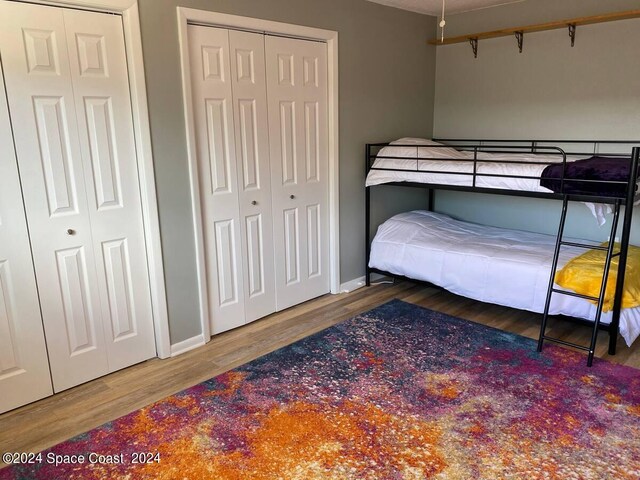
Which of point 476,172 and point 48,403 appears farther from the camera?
point 476,172

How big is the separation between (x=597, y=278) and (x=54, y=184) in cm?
304

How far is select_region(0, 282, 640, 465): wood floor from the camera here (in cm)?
235

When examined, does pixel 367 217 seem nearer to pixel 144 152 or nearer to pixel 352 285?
pixel 352 285

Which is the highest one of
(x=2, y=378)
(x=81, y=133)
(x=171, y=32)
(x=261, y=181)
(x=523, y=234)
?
(x=171, y=32)

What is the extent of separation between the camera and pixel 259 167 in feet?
11.0

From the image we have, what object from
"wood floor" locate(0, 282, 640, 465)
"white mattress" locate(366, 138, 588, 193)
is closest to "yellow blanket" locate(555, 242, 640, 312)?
"wood floor" locate(0, 282, 640, 465)

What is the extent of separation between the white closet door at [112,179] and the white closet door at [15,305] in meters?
0.32

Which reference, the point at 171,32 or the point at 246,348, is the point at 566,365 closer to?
Answer: the point at 246,348

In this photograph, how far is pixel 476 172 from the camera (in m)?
3.32

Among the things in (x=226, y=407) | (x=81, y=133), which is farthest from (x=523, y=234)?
(x=81, y=133)

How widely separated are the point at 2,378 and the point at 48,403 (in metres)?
0.26

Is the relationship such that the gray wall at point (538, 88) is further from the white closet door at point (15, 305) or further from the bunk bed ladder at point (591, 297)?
the white closet door at point (15, 305)

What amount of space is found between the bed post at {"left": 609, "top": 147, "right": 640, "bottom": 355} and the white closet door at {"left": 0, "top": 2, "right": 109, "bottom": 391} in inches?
114

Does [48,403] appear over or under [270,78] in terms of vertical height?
under
